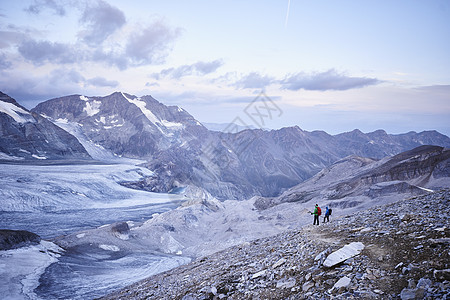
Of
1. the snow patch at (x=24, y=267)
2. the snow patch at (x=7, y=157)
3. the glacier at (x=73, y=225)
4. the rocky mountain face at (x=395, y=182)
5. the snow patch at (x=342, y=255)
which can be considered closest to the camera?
the snow patch at (x=342, y=255)

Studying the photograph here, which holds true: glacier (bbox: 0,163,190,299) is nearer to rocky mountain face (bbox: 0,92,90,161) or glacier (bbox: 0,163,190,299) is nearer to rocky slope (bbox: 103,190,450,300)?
rocky slope (bbox: 103,190,450,300)

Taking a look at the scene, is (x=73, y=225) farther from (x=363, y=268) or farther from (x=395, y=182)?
(x=363, y=268)

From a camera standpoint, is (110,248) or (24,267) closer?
(24,267)

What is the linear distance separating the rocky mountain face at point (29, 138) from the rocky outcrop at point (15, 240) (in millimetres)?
124262

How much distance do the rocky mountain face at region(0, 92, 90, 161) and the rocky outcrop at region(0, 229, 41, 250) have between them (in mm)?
124262

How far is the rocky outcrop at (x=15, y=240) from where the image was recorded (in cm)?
2775

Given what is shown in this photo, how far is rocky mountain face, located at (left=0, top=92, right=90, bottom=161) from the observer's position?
13475 centimetres

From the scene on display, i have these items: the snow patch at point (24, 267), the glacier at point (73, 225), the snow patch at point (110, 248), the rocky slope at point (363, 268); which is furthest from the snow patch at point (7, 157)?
the rocky slope at point (363, 268)

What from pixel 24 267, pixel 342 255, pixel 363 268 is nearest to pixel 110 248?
pixel 24 267

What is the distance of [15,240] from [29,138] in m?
145

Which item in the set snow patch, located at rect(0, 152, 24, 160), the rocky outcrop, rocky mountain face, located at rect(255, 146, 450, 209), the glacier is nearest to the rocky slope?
the glacier

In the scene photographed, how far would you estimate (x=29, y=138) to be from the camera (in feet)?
476

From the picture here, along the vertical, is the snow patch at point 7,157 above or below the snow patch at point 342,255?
above

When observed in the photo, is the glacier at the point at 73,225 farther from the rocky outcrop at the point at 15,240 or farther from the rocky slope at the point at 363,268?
the rocky slope at the point at 363,268
